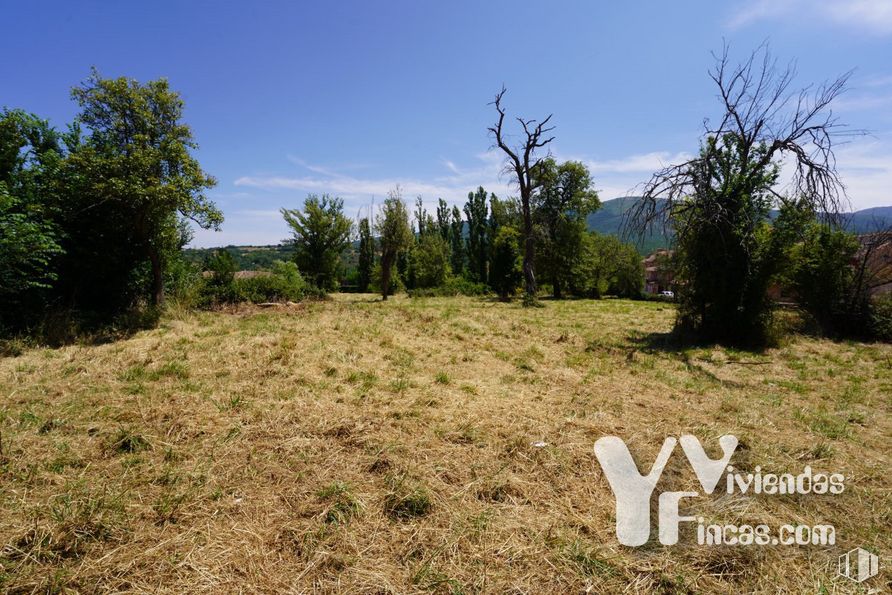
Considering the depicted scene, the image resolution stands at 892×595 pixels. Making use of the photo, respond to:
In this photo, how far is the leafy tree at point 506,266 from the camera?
25.0m

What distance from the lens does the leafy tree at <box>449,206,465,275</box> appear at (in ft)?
153

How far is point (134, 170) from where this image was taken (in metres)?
9.07

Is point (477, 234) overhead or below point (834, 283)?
overhead

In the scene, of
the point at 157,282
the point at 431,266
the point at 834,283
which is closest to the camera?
the point at 157,282

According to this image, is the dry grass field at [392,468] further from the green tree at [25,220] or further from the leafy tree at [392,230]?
the leafy tree at [392,230]

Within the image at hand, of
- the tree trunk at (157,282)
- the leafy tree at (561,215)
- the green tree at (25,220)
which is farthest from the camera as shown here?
the leafy tree at (561,215)

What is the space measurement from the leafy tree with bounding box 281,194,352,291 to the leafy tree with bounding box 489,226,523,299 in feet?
36.8

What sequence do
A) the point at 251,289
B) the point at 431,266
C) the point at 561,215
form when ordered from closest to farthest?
the point at 251,289 → the point at 561,215 → the point at 431,266

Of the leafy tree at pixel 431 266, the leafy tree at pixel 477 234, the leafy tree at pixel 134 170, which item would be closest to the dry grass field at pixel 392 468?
the leafy tree at pixel 134 170

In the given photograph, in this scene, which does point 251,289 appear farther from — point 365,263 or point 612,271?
point 612,271

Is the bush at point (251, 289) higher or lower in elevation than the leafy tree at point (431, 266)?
lower

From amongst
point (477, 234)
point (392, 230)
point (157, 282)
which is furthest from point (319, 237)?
point (477, 234)

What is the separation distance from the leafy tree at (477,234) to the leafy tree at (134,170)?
34.1 m

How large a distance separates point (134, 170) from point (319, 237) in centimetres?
1730
